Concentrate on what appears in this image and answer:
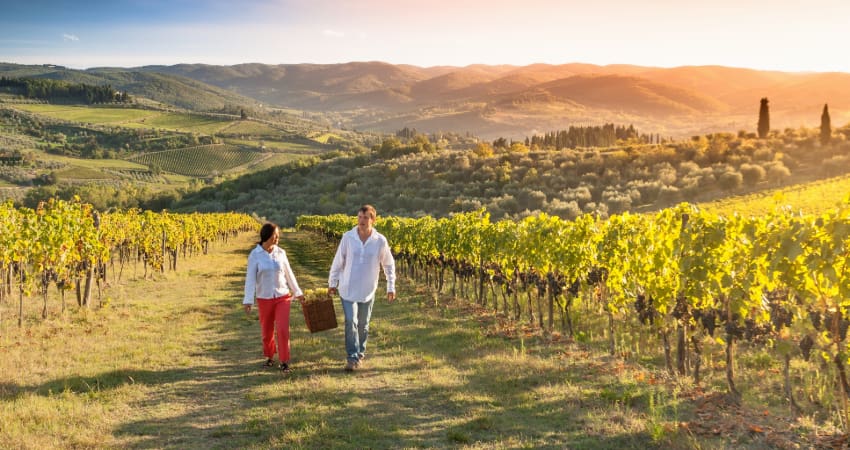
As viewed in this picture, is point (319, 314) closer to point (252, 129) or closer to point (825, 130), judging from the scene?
point (825, 130)

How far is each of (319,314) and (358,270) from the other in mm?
1187

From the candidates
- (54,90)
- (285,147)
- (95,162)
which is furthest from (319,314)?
(54,90)

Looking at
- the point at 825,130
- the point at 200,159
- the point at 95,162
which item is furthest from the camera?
the point at 200,159

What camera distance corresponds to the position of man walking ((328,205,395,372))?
804cm

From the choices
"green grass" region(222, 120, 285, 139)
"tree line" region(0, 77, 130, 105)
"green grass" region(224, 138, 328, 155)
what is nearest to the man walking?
"green grass" region(224, 138, 328, 155)

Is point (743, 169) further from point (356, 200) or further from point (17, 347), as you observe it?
point (17, 347)

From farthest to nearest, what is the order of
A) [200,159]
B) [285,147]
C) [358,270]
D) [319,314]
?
[285,147]
[200,159]
[319,314]
[358,270]

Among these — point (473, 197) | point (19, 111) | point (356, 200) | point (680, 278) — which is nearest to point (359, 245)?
point (680, 278)

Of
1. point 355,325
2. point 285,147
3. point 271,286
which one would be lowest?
point 355,325

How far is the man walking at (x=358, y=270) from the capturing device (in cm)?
804

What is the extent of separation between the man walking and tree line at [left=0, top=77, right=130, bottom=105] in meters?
202

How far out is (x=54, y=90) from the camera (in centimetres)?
17838

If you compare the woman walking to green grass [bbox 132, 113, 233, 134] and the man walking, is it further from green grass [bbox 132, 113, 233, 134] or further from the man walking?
green grass [bbox 132, 113, 233, 134]

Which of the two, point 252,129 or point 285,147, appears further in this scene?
point 252,129
